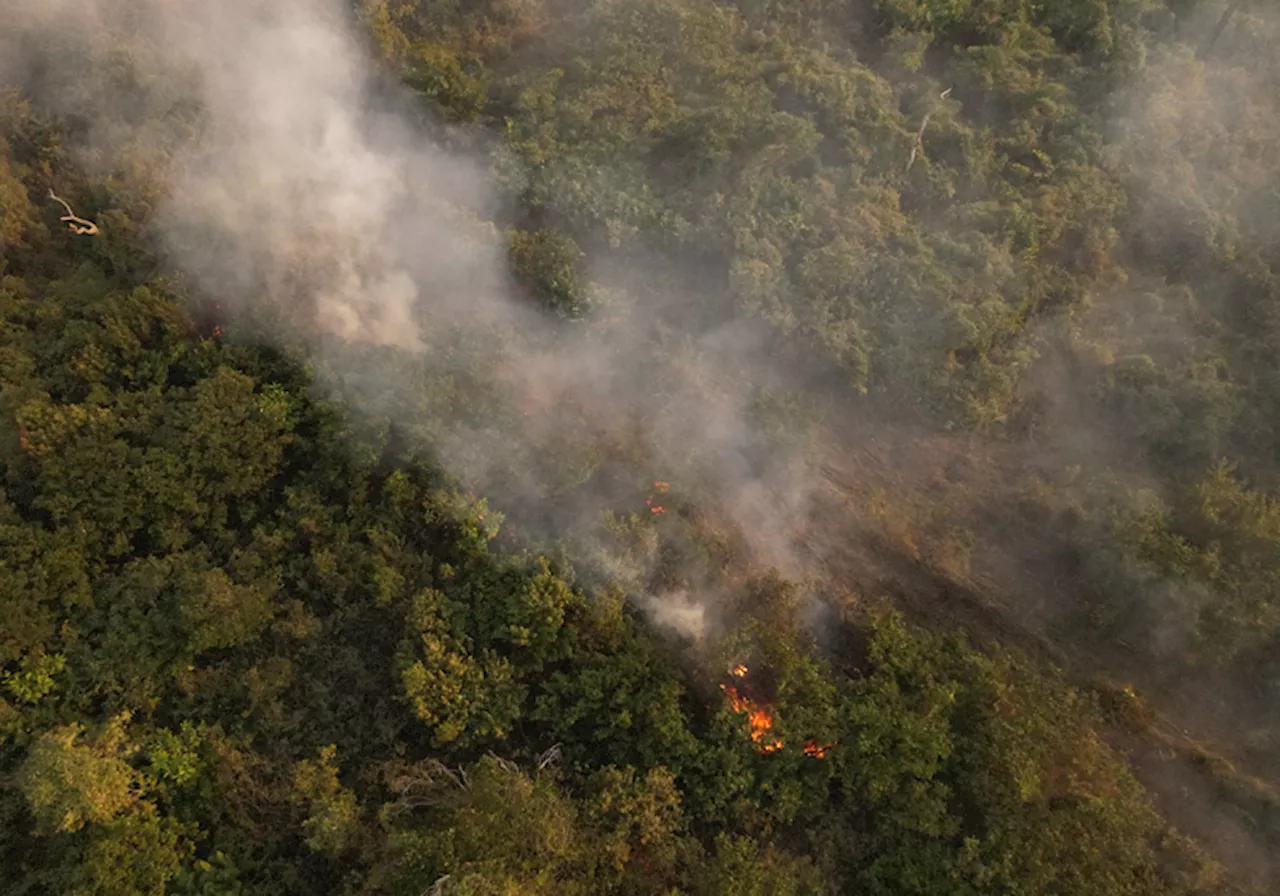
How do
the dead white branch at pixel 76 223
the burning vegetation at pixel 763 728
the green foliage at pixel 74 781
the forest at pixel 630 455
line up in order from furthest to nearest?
1. the dead white branch at pixel 76 223
2. the burning vegetation at pixel 763 728
3. the forest at pixel 630 455
4. the green foliage at pixel 74 781

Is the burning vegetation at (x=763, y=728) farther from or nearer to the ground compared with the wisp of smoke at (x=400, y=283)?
nearer to the ground

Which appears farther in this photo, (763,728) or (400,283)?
(400,283)

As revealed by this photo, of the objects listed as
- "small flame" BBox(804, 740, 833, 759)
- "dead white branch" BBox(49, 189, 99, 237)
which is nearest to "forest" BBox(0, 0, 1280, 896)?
"small flame" BBox(804, 740, 833, 759)

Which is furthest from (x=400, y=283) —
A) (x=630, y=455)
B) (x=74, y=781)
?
(x=74, y=781)

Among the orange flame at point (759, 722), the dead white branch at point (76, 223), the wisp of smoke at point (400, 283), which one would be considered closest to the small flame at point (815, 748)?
the orange flame at point (759, 722)

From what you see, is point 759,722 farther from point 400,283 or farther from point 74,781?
point 400,283

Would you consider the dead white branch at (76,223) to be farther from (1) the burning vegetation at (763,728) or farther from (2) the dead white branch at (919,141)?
(2) the dead white branch at (919,141)

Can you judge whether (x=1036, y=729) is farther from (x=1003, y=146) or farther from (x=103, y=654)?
(x=103, y=654)

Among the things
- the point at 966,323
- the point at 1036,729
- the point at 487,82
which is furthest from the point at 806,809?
the point at 487,82
